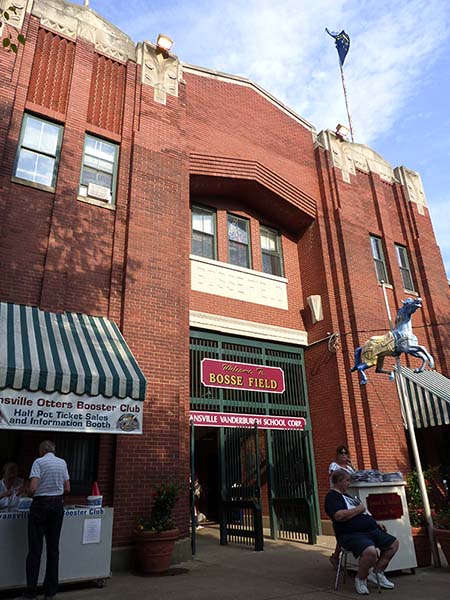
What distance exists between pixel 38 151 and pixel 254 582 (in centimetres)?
941

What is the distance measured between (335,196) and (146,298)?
323 inches

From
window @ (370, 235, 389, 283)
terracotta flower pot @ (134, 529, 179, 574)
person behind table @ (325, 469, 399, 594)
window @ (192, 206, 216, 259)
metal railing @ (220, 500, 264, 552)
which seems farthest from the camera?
window @ (370, 235, 389, 283)

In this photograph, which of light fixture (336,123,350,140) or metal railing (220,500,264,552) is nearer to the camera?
metal railing (220,500,264,552)

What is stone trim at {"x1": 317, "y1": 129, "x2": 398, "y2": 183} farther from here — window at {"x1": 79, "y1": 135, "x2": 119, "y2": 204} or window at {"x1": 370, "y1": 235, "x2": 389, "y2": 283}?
window at {"x1": 79, "y1": 135, "x2": 119, "y2": 204}

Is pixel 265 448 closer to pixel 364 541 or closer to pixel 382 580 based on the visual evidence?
pixel 382 580

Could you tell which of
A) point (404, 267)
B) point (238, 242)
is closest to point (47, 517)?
point (238, 242)

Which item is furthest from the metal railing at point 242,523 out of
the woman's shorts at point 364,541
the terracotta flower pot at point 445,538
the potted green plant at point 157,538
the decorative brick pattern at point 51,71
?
the decorative brick pattern at point 51,71

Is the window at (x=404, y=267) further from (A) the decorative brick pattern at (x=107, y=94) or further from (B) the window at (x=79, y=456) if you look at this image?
(B) the window at (x=79, y=456)

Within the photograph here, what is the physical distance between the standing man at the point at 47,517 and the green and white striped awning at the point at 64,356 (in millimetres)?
1186

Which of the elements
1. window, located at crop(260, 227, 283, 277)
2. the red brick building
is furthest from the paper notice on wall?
window, located at crop(260, 227, 283, 277)

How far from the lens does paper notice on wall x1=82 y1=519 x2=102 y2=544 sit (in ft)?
22.2

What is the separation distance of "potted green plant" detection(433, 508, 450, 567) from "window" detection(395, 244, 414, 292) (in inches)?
389

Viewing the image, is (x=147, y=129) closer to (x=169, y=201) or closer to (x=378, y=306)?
(x=169, y=201)

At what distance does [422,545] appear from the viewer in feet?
25.1
